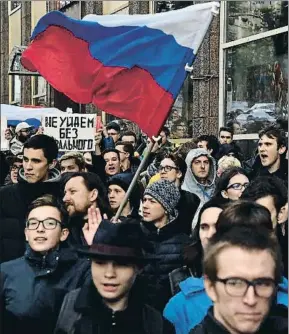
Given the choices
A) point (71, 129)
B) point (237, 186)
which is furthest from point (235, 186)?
point (71, 129)

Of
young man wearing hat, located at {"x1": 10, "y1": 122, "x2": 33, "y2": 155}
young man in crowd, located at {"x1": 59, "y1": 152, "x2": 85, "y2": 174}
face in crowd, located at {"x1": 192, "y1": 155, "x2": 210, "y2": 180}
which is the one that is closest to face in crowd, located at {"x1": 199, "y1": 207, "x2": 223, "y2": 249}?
face in crowd, located at {"x1": 192, "y1": 155, "x2": 210, "y2": 180}

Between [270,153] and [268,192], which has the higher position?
[270,153]

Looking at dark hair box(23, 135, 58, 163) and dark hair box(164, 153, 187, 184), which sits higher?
dark hair box(23, 135, 58, 163)

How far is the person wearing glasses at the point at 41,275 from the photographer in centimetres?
338

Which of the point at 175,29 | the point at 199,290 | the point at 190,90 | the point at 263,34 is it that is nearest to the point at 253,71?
the point at 263,34

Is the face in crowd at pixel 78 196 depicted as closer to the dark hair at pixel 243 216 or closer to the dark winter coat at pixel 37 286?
the dark winter coat at pixel 37 286

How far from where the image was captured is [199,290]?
3.26m

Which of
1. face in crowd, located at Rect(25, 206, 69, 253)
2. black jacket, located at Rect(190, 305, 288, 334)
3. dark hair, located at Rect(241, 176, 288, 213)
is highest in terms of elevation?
dark hair, located at Rect(241, 176, 288, 213)

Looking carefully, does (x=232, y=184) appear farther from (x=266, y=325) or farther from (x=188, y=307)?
(x=266, y=325)

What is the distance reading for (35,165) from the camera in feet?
16.6

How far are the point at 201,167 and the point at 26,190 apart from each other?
80.0 inches

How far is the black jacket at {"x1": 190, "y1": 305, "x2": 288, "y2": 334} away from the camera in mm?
2465

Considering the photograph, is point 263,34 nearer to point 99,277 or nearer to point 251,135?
point 251,135

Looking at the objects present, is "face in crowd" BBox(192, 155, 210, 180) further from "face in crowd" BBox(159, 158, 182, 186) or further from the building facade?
the building facade
